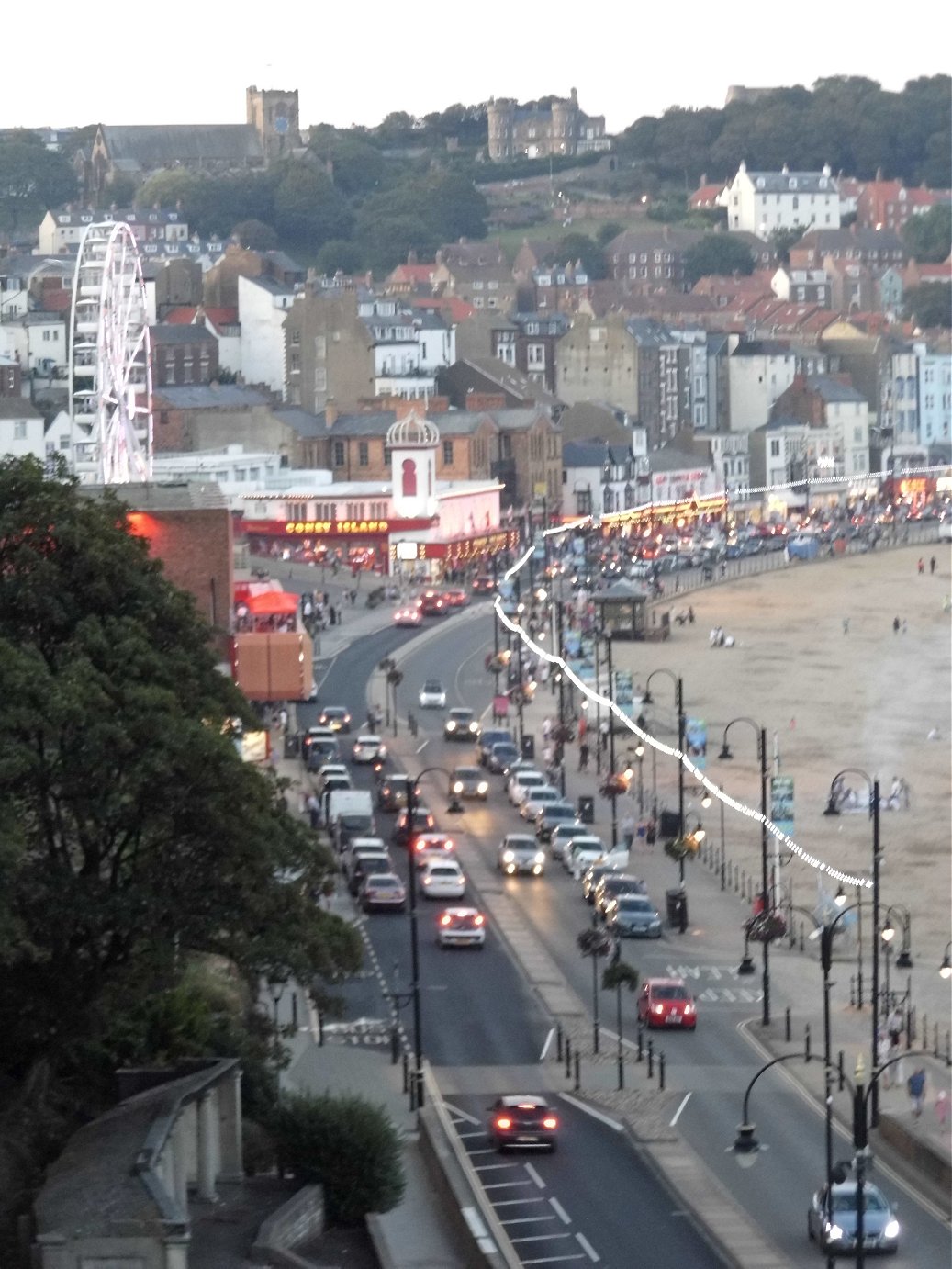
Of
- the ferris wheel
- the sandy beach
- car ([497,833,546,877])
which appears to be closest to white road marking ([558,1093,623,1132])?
the sandy beach

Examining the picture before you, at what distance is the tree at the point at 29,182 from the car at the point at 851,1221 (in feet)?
504

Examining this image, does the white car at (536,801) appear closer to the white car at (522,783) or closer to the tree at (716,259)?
the white car at (522,783)

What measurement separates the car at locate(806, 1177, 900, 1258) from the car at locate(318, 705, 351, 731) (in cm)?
2792

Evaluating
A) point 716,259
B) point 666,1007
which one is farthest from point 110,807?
point 716,259

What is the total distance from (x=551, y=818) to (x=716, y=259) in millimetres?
124490

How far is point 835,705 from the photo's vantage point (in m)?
54.9

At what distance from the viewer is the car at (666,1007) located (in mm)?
27500

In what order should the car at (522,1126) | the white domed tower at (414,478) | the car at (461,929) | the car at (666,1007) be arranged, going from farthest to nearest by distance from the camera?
the white domed tower at (414,478) < the car at (461,929) < the car at (666,1007) < the car at (522,1126)

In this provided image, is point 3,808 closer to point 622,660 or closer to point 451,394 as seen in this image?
point 622,660

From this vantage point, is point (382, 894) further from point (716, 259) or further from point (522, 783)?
point (716, 259)

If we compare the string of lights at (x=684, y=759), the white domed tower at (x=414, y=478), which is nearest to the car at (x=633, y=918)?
the string of lights at (x=684, y=759)

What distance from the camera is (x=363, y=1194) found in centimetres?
2038

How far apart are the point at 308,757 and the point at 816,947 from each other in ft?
48.3

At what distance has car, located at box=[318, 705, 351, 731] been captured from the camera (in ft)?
159
